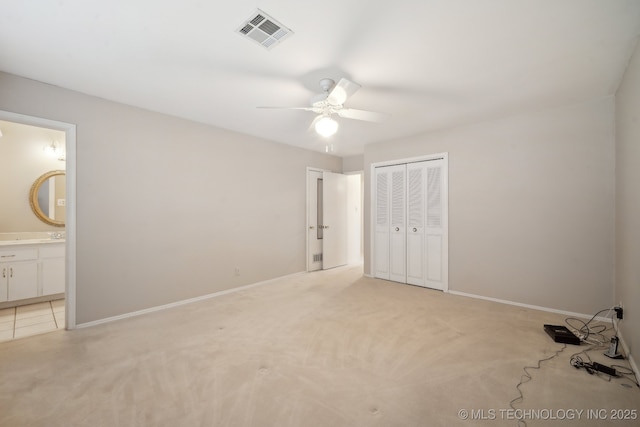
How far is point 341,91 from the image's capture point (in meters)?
2.28

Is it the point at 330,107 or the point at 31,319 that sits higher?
the point at 330,107

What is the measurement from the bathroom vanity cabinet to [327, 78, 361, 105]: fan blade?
417 centimetres

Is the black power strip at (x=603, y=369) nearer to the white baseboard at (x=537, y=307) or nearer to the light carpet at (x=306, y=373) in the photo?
the light carpet at (x=306, y=373)

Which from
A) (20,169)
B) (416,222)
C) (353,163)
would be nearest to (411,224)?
(416,222)

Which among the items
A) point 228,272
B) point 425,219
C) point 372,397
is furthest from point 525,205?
point 228,272

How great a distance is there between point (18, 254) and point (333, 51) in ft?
15.0

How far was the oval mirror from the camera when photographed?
4.10 metres

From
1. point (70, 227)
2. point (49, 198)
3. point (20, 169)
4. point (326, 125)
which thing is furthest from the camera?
point (49, 198)

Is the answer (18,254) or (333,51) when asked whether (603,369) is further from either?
(18,254)

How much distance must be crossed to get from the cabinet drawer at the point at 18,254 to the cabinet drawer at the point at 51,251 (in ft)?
0.22

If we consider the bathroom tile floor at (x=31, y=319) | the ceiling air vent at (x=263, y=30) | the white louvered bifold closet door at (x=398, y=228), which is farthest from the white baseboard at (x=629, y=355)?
the bathroom tile floor at (x=31, y=319)

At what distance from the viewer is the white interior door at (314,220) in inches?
213

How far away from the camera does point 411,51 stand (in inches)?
84.4

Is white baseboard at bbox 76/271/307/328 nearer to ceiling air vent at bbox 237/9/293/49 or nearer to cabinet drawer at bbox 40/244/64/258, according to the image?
cabinet drawer at bbox 40/244/64/258
